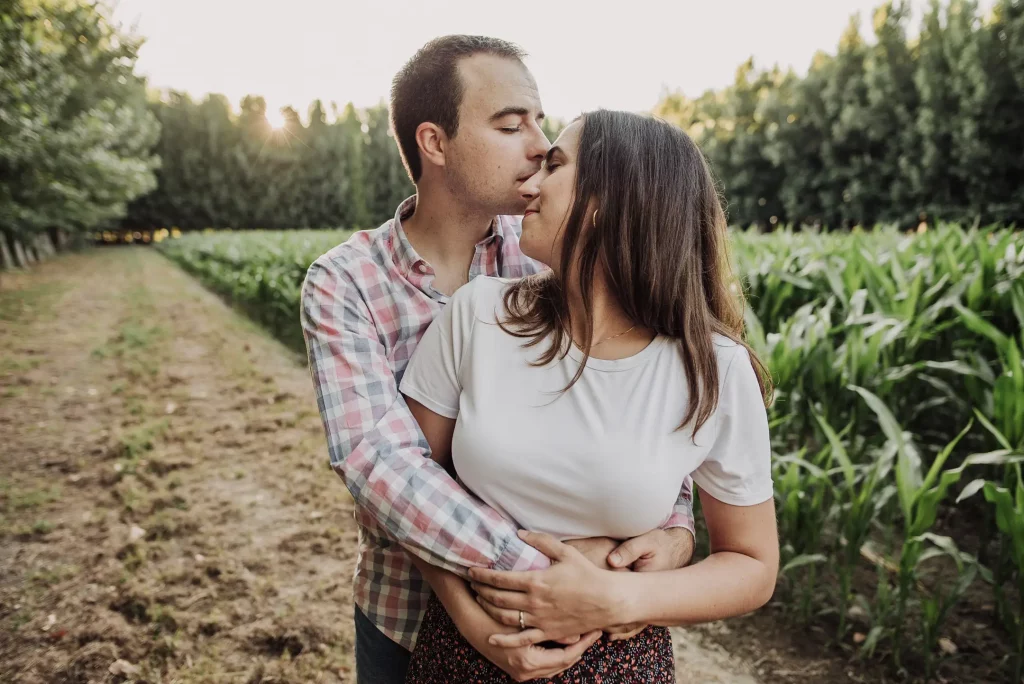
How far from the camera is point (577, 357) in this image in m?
1.22

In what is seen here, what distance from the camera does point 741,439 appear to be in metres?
1.17

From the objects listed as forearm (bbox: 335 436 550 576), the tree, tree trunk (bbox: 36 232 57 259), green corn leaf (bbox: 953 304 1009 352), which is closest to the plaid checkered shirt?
forearm (bbox: 335 436 550 576)

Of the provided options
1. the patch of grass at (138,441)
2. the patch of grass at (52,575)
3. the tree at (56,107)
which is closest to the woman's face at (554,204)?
the patch of grass at (52,575)

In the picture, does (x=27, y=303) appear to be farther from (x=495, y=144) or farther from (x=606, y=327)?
(x=606, y=327)

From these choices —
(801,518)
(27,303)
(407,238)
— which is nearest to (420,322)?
(407,238)

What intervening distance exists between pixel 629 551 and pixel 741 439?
0.91ft

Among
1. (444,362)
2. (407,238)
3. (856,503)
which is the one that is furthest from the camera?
(856,503)

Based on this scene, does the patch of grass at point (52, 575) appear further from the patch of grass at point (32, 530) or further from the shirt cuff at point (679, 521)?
the shirt cuff at point (679, 521)

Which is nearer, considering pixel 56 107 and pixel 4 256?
pixel 56 107

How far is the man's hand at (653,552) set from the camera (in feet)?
3.72

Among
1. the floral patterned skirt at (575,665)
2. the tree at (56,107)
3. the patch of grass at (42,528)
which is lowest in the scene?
the patch of grass at (42,528)

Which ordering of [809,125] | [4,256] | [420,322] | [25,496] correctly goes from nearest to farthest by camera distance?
[420,322] < [25,496] < [4,256] < [809,125]

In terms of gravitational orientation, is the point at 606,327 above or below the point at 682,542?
above

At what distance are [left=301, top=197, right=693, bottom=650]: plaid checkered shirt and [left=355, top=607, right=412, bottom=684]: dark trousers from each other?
57 mm
